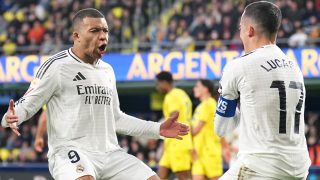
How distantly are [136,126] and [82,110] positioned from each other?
2.13 feet

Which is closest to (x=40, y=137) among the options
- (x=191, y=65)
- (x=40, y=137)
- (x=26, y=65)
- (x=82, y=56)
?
(x=40, y=137)

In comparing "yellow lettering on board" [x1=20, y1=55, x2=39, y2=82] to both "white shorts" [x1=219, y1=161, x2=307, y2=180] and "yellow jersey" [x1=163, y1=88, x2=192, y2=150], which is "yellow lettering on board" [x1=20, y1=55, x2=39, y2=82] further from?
"white shorts" [x1=219, y1=161, x2=307, y2=180]

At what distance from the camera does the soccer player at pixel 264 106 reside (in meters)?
5.79

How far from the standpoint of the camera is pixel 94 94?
23.5 ft

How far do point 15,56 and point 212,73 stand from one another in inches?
225

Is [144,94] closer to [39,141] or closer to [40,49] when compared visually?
[40,49]

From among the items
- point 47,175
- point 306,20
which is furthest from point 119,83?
point 47,175

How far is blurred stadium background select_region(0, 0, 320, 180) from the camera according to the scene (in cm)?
2139

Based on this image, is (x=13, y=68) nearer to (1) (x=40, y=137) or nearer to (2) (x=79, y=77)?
(1) (x=40, y=137)

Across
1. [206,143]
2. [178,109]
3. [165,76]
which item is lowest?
[206,143]

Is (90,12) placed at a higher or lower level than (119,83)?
higher

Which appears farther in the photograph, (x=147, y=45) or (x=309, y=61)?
(x=147, y=45)

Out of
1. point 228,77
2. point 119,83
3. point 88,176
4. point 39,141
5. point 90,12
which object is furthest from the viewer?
point 119,83

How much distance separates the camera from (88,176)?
6824mm
